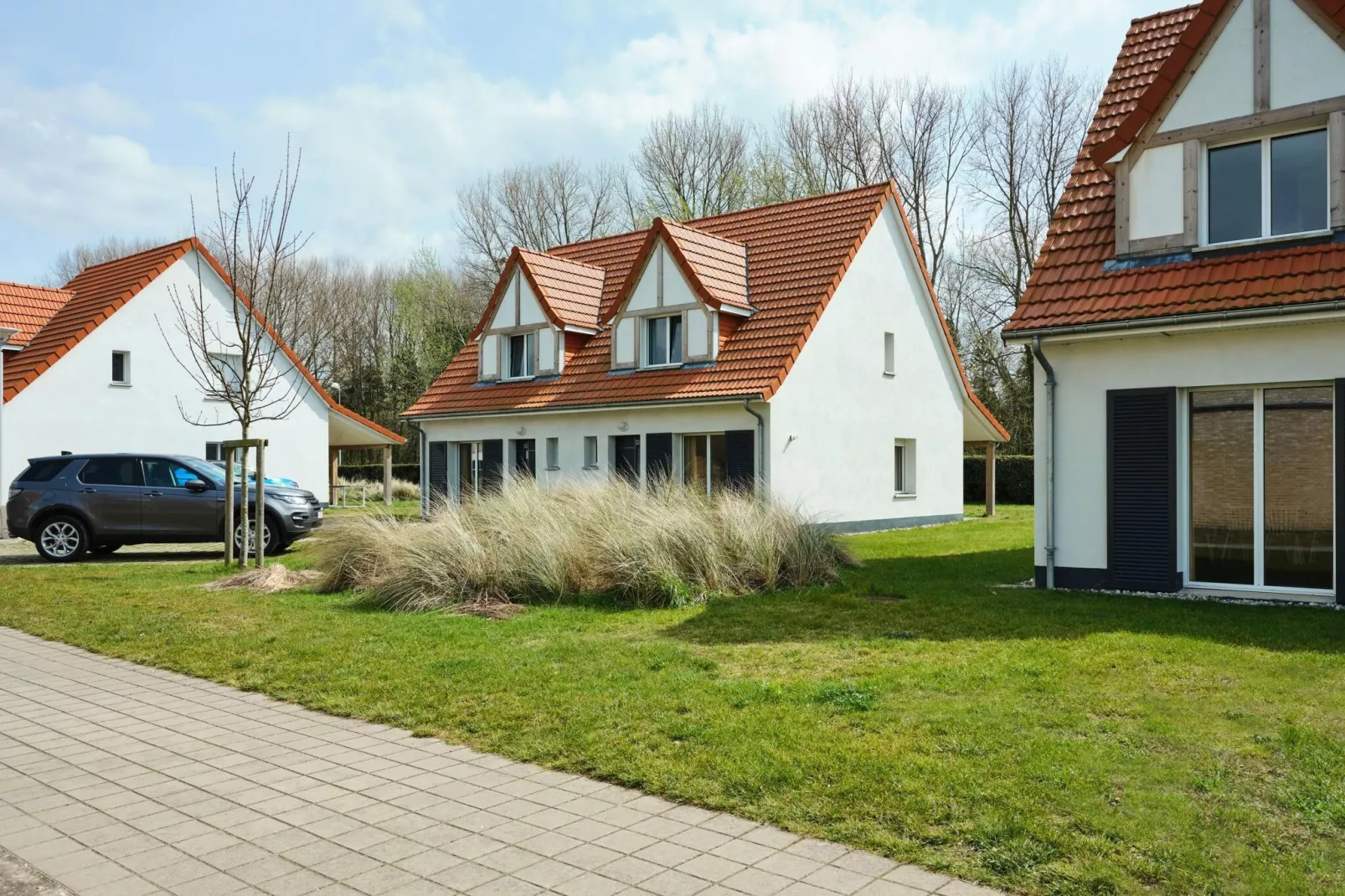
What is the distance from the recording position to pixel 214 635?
10.4m

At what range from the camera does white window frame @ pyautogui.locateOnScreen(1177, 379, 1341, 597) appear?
11773 mm

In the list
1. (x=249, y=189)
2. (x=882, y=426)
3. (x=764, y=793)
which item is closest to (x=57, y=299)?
(x=249, y=189)

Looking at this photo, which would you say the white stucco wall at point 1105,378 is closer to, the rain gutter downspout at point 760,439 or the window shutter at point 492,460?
the rain gutter downspout at point 760,439

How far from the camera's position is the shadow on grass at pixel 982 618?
31.2 ft

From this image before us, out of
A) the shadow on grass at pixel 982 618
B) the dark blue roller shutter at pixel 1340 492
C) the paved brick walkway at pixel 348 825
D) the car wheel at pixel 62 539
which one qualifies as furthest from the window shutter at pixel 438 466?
the dark blue roller shutter at pixel 1340 492

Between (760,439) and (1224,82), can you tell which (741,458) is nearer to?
(760,439)

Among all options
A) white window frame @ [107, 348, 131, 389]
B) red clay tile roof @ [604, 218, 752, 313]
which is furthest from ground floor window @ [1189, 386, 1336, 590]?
white window frame @ [107, 348, 131, 389]

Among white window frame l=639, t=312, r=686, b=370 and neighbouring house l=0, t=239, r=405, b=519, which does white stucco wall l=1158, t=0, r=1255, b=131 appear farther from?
neighbouring house l=0, t=239, r=405, b=519

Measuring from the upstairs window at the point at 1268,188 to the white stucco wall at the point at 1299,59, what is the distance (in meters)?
0.47

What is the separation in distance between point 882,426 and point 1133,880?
68.6ft

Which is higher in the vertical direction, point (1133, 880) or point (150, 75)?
point (150, 75)

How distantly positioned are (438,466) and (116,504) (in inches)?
411

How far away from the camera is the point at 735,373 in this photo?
848 inches

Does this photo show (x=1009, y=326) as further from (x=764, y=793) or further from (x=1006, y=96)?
(x=1006, y=96)
